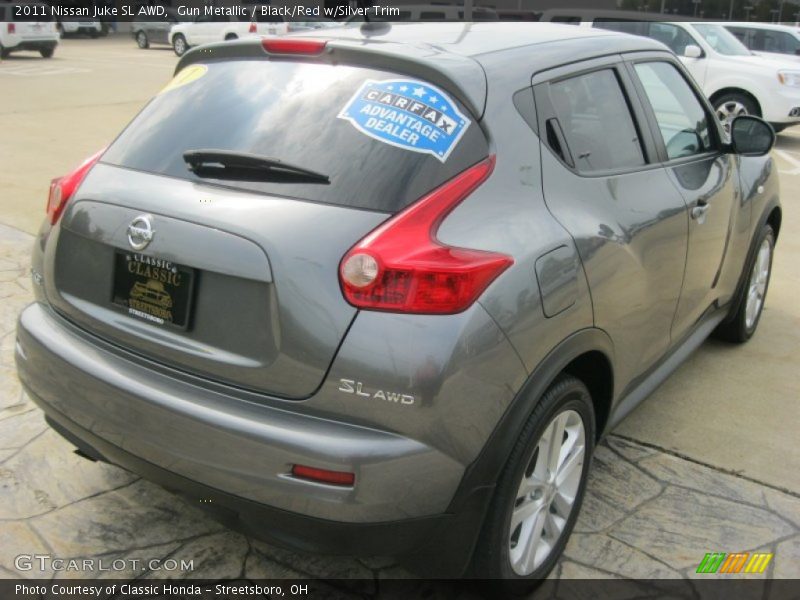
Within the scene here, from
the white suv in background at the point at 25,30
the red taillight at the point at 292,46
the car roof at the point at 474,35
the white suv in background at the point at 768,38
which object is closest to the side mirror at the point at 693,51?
the white suv in background at the point at 768,38

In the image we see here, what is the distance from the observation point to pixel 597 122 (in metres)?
2.92

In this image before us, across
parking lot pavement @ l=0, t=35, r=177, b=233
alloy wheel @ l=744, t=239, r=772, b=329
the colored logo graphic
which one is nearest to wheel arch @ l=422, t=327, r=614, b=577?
the colored logo graphic

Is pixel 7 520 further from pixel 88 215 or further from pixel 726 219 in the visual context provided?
pixel 726 219

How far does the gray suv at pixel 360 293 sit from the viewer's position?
2.06m

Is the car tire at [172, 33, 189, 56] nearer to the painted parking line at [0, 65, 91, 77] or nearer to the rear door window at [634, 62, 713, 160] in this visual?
the painted parking line at [0, 65, 91, 77]

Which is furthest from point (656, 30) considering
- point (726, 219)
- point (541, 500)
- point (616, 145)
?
point (541, 500)

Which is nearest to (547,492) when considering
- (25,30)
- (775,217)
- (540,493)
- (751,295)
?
(540,493)

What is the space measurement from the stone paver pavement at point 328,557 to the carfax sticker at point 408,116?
140cm

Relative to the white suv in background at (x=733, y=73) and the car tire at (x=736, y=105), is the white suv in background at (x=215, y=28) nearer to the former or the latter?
the white suv in background at (x=733, y=73)

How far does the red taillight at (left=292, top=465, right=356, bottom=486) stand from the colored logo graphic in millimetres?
1456

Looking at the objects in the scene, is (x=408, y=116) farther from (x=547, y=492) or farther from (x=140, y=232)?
(x=547, y=492)

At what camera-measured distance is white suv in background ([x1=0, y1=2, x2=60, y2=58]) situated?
22141 millimetres

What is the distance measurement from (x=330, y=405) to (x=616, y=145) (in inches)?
62.6

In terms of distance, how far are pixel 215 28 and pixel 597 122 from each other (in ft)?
84.4
